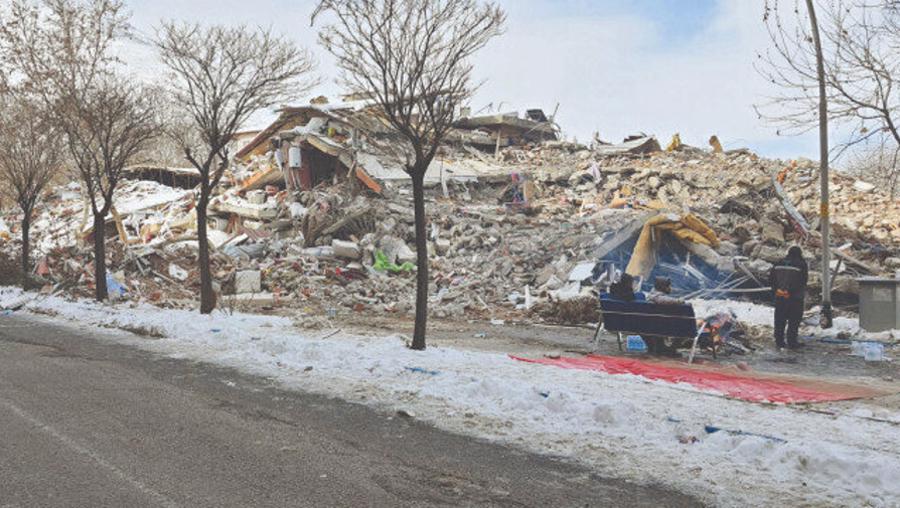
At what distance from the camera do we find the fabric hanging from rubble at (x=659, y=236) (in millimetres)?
18641

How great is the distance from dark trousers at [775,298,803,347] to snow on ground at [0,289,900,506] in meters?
5.04

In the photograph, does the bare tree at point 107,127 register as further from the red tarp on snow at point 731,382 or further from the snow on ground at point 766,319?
the snow on ground at point 766,319

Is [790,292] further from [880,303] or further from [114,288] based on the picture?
[114,288]

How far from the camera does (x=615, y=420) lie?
639cm

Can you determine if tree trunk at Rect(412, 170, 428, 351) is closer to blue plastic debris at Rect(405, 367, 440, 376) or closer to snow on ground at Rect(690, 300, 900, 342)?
blue plastic debris at Rect(405, 367, 440, 376)

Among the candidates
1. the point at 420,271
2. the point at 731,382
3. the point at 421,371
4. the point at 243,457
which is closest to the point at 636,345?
the point at 731,382

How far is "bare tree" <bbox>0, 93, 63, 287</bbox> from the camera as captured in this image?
73.6 ft

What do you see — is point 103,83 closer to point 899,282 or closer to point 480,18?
point 480,18

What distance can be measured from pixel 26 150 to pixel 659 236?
67.5 ft

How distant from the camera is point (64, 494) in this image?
14.3ft

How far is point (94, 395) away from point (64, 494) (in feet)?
10.9

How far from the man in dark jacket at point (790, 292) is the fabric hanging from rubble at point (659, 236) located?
628 cm

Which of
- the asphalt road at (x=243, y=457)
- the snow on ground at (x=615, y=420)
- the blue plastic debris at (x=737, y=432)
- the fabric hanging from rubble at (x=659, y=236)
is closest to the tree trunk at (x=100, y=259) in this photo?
the snow on ground at (x=615, y=420)

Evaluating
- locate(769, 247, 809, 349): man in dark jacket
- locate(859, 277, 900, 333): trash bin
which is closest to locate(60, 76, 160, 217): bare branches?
locate(769, 247, 809, 349): man in dark jacket
